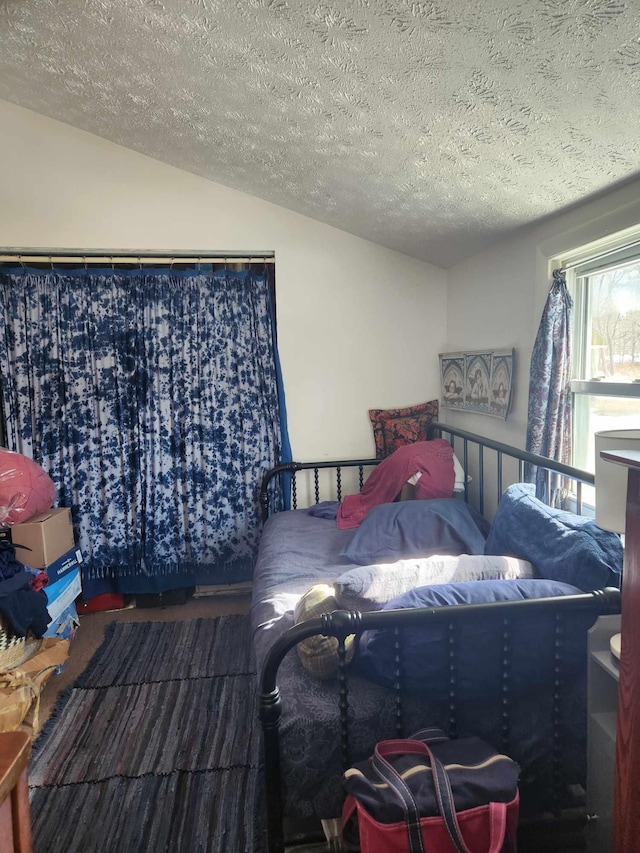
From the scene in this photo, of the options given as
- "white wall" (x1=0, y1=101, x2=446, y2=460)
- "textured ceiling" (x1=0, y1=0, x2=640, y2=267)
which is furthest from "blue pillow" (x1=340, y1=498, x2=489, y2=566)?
"textured ceiling" (x1=0, y1=0, x2=640, y2=267)

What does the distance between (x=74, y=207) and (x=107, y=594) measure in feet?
7.41

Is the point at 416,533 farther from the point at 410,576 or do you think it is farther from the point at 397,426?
the point at 397,426

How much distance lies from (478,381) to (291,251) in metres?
1.35

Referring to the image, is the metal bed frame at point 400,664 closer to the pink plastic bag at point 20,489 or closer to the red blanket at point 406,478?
the red blanket at point 406,478

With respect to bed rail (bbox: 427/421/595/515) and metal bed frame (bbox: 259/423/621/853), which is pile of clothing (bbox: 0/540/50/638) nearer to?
metal bed frame (bbox: 259/423/621/853)

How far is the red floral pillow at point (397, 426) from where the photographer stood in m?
3.13

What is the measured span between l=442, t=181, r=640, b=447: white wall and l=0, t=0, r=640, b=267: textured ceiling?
79 mm

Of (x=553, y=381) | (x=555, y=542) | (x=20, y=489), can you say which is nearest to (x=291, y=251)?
(x=553, y=381)

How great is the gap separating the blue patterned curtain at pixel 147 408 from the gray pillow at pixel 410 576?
1.71 m

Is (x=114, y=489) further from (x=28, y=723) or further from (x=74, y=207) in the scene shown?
(x=74, y=207)

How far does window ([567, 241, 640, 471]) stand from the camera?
169 centimetres

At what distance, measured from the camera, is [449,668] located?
1171 mm

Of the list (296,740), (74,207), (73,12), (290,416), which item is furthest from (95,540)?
→ (73,12)

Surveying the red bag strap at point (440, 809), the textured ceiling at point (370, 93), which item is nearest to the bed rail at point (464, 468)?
the textured ceiling at point (370, 93)
